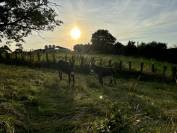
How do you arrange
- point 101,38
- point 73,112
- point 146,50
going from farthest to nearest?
point 101,38 → point 146,50 → point 73,112

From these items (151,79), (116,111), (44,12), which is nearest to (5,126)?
(116,111)

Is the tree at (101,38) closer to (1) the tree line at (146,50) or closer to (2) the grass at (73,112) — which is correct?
(1) the tree line at (146,50)

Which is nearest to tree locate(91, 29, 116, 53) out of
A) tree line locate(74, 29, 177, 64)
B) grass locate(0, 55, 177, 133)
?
tree line locate(74, 29, 177, 64)

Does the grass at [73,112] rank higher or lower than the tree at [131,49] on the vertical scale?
lower

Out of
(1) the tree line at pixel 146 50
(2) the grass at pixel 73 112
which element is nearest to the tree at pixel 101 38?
(1) the tree line at pixel 146 50

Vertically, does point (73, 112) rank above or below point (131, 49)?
below

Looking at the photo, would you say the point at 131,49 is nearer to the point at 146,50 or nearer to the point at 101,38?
the point at 146,50

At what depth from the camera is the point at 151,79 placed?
36656 mm

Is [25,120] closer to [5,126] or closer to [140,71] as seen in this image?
[5,126]

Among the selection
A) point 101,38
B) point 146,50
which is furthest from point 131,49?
point 101,38

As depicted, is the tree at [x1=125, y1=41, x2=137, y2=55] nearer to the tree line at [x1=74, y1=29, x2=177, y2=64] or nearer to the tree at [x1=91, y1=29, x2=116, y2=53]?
the tree line at [x1=74, y1=29, x2=177, y2=64]

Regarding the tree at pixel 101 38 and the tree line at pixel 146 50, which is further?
the tree at pixel 101 38

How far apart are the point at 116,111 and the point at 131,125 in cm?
68

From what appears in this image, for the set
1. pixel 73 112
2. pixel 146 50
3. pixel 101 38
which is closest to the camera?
pixel 73 112
